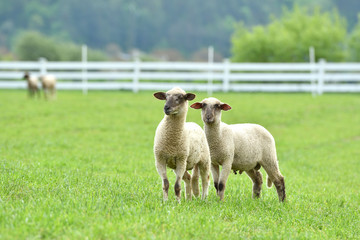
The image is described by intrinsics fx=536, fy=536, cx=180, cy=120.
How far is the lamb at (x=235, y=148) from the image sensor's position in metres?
6.71

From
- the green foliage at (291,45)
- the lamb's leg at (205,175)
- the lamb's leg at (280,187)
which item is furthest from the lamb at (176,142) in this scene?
the green foliage at (291,45)

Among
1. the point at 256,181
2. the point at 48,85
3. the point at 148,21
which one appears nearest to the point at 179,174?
the point at 256,181

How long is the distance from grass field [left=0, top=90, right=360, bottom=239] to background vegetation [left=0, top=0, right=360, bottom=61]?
74.8 m

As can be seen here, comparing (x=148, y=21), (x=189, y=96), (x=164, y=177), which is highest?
(x=148, y=21)

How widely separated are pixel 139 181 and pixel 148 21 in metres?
91.5

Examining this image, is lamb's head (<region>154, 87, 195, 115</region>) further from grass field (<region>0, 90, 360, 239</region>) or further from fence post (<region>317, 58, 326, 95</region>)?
fence post (<region>317, 58, 326, 95</region>)

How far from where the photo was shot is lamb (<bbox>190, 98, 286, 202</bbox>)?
264 inches

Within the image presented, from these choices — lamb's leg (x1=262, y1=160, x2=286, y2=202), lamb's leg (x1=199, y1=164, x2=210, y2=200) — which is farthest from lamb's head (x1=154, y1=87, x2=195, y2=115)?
lamb's leg (x1=262, y1=160, x2=286, y2=202)

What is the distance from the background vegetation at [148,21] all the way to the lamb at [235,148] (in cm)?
8495

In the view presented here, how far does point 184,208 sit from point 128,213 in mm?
835

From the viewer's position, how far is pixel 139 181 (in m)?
7.95

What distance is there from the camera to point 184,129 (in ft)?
21.3

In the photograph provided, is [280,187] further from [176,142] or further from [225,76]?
[225,76]

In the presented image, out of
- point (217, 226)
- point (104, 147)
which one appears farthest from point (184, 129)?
point (104, 147)
